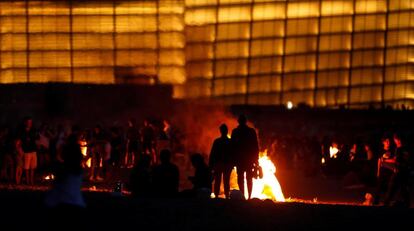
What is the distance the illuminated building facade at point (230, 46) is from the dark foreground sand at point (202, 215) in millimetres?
48148

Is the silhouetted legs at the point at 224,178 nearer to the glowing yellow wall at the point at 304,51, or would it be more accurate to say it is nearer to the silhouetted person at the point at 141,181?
the silhouetted person at the point at 141,181


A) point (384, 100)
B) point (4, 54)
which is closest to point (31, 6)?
point (4, 54)

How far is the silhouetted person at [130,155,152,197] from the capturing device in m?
18.5

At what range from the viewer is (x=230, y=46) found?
67.4 meters

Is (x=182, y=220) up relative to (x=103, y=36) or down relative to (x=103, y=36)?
down

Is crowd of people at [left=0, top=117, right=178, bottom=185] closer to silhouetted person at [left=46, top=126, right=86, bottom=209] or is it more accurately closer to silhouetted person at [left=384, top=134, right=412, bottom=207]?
silhouetted person at [left=384, top=134, right=412, bottom=207]

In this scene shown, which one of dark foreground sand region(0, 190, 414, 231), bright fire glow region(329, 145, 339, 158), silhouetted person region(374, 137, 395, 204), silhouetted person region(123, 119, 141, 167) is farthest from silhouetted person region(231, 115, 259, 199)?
bright fire glow region(329, 145, 339, 158)

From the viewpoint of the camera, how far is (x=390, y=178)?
21.6 metres

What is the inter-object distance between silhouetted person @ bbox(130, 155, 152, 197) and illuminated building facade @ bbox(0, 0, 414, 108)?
151 feet

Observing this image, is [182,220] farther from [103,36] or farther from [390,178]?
[103,36]

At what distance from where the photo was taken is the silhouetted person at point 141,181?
18500 millimetres

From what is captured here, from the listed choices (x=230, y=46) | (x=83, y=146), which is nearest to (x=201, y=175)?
(x=83, y=146)

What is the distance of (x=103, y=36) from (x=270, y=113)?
16.8 meters

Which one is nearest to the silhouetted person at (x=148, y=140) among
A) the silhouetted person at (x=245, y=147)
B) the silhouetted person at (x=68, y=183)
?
the silhouetted person at (x=245, y=147)
